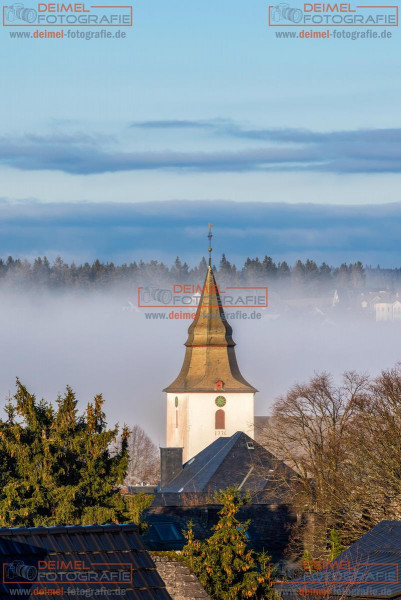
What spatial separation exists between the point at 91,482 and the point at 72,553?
2605 cm

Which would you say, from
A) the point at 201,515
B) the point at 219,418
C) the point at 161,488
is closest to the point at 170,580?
the point at 201,515

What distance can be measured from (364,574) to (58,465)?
14718 mm

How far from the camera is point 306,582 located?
3494 cm

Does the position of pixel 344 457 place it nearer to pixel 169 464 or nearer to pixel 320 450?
pixel 320 450

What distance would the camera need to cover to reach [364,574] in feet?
111

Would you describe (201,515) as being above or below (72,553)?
below

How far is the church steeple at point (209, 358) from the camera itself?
382 ft

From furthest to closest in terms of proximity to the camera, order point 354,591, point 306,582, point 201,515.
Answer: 1. point 201,515
2. point 306,582
3. point 354,591

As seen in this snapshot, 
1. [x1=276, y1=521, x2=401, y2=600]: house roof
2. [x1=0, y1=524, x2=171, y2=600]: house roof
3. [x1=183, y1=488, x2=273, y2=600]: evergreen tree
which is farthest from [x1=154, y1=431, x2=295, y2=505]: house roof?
[x1=0, y1=524, x2=171, y2=600]: house roof

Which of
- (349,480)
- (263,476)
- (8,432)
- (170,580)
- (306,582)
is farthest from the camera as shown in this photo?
(263,476)

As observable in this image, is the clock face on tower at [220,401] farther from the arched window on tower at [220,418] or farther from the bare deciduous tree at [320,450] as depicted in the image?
the bare deciduous tree at [320,450]

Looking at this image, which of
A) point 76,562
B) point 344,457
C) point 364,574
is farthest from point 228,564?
point 344,457

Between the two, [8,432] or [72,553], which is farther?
[8,432]

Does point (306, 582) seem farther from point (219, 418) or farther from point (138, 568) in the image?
point (219, 418)
